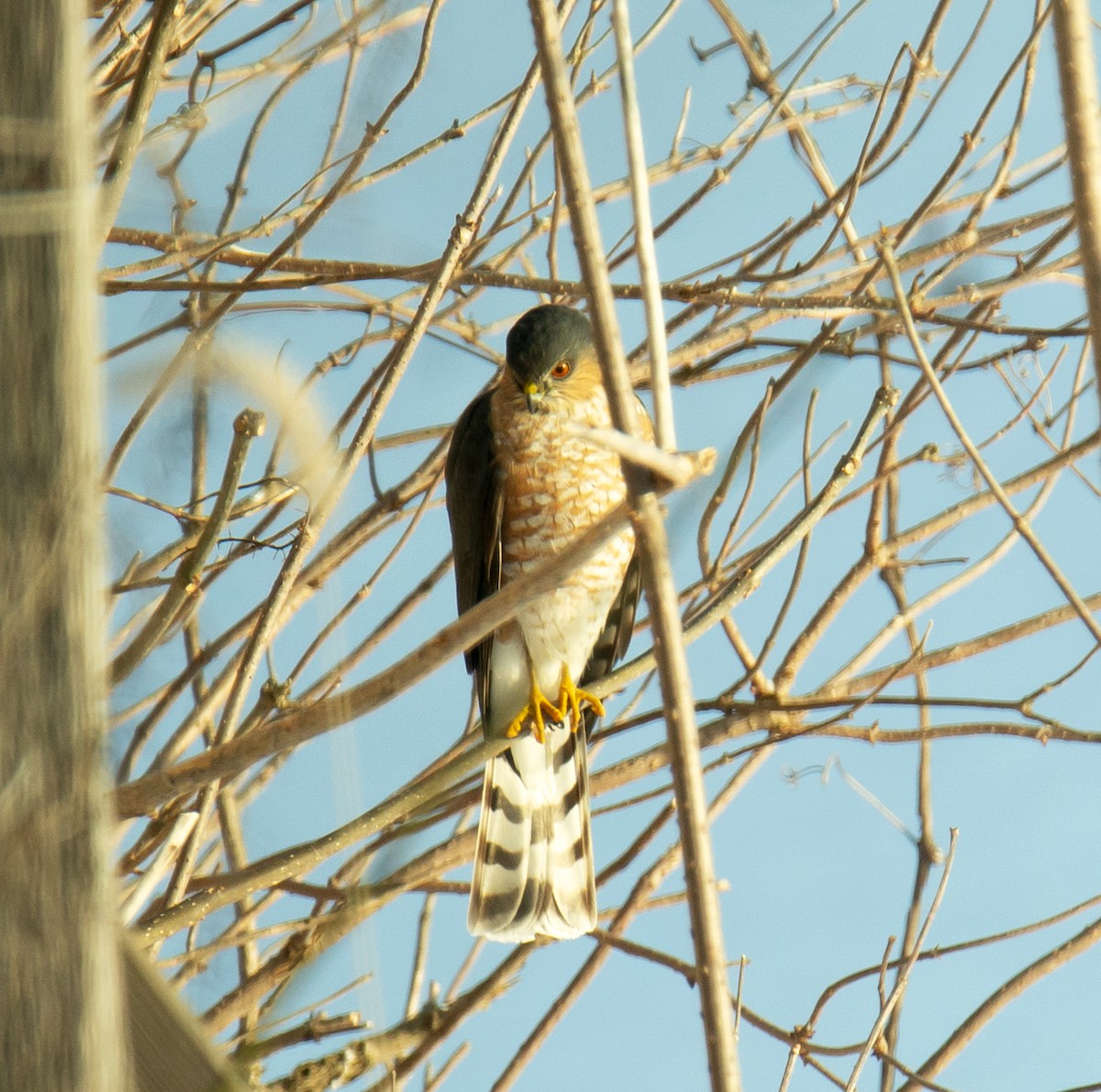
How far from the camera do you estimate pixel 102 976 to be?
1.69ft

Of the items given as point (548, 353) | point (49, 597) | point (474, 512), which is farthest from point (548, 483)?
point (49, 597)

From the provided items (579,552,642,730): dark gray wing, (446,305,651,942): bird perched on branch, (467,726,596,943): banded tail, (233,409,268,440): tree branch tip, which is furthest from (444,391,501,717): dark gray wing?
(233,409,268,440): tree branch tip

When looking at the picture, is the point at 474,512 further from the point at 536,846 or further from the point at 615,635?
the point at 536,846

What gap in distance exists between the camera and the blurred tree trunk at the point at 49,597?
1.65ft

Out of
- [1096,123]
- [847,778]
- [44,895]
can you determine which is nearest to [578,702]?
[847,778]

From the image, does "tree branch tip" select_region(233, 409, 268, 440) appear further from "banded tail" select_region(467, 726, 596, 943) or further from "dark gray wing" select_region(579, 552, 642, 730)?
"dark gray wing" select_region(579, 552, 642, 730)

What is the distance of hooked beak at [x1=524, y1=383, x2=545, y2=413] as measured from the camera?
117 inches

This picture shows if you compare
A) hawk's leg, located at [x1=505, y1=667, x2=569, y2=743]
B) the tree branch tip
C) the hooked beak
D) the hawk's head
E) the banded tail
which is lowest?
the banded tail

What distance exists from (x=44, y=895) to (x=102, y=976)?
0.04m

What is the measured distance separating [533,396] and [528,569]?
15.7 inches

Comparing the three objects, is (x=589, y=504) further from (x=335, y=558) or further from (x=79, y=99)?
(x=79, y=99)

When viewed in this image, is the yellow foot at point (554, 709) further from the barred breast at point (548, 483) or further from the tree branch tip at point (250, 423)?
the tree branch tip at point (250, 423)

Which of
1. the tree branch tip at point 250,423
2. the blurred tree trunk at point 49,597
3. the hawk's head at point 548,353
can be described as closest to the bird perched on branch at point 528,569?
the hawk's head at point 548,353

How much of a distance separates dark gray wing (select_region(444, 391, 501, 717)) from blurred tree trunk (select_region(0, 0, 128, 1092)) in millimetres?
2366
